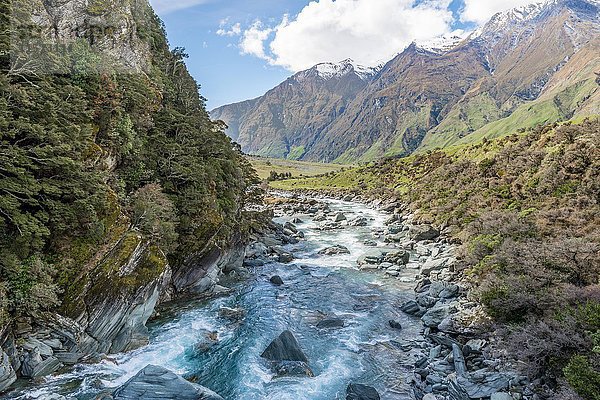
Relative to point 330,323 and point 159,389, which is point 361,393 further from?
point 159,389

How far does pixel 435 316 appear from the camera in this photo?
88.7ft

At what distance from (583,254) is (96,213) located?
3036 cm

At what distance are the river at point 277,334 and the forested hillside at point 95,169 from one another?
4.17m

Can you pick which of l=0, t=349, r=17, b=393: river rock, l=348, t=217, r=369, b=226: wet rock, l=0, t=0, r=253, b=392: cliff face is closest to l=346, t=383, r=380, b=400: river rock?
l=0, t=0, r=253, b=392: cliff face

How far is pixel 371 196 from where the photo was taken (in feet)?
343

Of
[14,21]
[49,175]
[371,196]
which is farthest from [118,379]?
[371,196]

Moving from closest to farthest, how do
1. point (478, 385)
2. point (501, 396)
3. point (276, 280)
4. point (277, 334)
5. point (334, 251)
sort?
point (501, 396)
point (478, 385)
point (277, 334)
point (276, 280)
point (334, 251)

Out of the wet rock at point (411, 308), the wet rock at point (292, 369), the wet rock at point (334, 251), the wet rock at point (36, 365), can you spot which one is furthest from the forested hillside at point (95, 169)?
the wet rock at point (411, 308)

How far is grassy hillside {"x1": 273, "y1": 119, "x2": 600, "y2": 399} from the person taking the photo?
17.3 metres

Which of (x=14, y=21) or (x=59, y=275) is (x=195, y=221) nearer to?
(x=59, y=275)

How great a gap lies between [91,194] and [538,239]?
33961 millimetres

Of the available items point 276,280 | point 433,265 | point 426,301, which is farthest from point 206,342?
point 433,265

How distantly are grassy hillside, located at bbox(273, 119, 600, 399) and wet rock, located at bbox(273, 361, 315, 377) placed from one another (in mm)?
11223

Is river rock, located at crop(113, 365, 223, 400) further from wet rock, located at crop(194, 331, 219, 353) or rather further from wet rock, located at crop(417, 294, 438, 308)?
wet rock, located at crop(417, 294, 438, 308)
